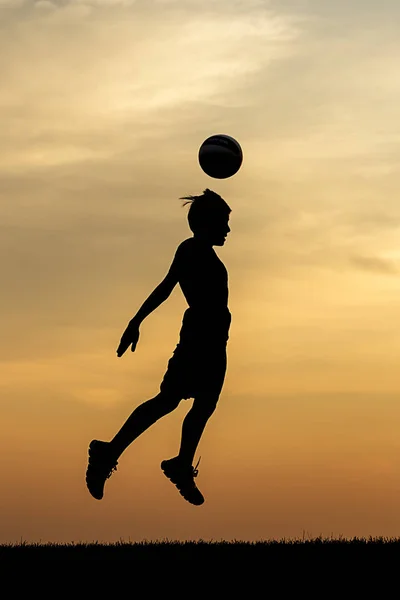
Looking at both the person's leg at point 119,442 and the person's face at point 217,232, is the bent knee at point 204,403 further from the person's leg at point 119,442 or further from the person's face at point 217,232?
the person's face at point 217,232

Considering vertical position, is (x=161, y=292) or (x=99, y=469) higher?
(x=161, y=292)

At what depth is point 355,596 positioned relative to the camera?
33.6 feet

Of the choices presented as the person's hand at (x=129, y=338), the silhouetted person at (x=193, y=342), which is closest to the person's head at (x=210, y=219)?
the silhouetted person at (x=193, y=342)

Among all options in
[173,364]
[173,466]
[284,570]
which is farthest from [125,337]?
[284,570]

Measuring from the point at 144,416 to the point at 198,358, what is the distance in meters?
1.02

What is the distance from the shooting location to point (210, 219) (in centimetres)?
1434

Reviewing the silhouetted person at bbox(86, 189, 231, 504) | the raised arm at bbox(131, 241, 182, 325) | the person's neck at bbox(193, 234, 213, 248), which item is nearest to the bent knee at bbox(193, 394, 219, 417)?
the silhouetted person at bbox(86, 189, 231, 504)

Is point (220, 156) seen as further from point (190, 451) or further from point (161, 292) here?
point (190, 451)

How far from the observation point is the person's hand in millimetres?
13953

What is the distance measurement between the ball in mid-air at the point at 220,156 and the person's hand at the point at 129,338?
2651 mm

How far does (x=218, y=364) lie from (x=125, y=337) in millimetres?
1242

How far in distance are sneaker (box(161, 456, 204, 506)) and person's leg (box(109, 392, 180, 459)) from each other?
0.58 metres

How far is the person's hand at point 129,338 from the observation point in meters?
Result: 14.0

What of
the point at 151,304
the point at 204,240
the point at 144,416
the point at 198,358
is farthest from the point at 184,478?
the point at 204,240
